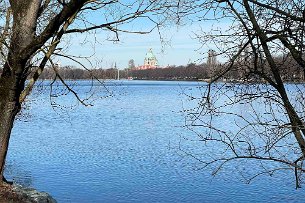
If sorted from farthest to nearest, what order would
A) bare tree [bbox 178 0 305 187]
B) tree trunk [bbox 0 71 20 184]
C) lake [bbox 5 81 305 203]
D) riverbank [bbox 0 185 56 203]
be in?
lake [bbox 5 81 305 203], riverbank [bbox 0 185 56 203], tree trunk [bbox 0 71 20 184], bare tree [bbox 178 0 305 187]

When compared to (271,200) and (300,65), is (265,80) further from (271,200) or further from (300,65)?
(271,200)

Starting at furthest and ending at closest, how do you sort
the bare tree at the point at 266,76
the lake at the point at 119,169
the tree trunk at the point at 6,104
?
the lake at the point at 119,169
the tree trunk at the point at 6,104
the bare tree at the point at 266,76

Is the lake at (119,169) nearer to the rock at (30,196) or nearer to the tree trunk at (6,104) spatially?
the rock at (30,196)

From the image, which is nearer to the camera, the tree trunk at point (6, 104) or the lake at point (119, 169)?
the tree trunk at point (6, 104)

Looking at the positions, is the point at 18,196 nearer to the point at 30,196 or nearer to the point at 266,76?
the point at 30,196

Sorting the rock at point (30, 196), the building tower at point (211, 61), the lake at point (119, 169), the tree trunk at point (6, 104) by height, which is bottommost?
the lake at point (119, 169)

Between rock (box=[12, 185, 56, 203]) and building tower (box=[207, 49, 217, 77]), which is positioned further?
rock (box=[12, 185, 56, 203])

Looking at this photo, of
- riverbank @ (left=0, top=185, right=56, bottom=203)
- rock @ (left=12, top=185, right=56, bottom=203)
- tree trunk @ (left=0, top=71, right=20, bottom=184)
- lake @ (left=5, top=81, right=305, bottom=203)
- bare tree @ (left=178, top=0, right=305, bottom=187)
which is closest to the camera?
bare tree @ (left=178, top=0, right=305, bottom=187)

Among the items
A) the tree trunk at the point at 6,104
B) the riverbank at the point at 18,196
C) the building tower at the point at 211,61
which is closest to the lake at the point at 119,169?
the building tower at the point at 211,61

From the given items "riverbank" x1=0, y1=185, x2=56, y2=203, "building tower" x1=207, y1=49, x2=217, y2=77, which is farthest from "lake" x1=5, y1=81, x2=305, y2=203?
"riverbank" x1=0, y1=185, x2=56, y2=203

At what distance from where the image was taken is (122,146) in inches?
597

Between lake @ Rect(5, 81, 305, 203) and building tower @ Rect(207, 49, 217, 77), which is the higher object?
building tower @ Rect(207, 49, 217, 77)

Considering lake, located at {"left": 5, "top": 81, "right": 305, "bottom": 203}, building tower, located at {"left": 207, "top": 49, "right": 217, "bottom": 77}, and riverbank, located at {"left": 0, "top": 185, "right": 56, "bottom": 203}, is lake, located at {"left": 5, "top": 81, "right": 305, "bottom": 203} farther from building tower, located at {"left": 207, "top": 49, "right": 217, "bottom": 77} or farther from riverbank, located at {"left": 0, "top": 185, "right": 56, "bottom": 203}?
riverbank, located at {"left": 0, "top": 185, "right": 56, "bottom": 203}

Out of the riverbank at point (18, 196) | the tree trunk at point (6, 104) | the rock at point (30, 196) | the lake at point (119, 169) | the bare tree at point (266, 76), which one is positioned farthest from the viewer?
the lake at point (119, 169)
